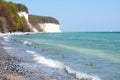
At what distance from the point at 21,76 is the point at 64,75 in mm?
2662

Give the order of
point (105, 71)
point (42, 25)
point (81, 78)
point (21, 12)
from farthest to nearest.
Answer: point (42, 25), point (21, 12), point (105, 71), point (81, 78)

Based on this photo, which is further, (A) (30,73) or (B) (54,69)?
(B) (54,69)

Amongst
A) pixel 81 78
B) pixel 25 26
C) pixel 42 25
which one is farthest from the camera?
pixel 42 25

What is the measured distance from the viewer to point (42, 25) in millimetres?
196000

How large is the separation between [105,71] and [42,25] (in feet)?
586

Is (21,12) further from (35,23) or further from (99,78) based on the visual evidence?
(99,78)

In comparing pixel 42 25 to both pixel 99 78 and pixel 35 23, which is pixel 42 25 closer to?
pixel 35 23

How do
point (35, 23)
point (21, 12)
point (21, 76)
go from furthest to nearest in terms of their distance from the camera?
point (35, 23) → point (21, 12) → point (21, 76)

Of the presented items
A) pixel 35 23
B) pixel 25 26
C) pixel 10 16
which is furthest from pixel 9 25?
pixel 35 23

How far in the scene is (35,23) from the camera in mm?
182750

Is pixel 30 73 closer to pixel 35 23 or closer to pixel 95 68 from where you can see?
pixel 95 68

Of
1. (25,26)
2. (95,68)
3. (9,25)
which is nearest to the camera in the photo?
(95,68)

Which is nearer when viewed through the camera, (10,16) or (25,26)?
(10,16)

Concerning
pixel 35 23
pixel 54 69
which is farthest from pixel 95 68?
pixel 35 23
